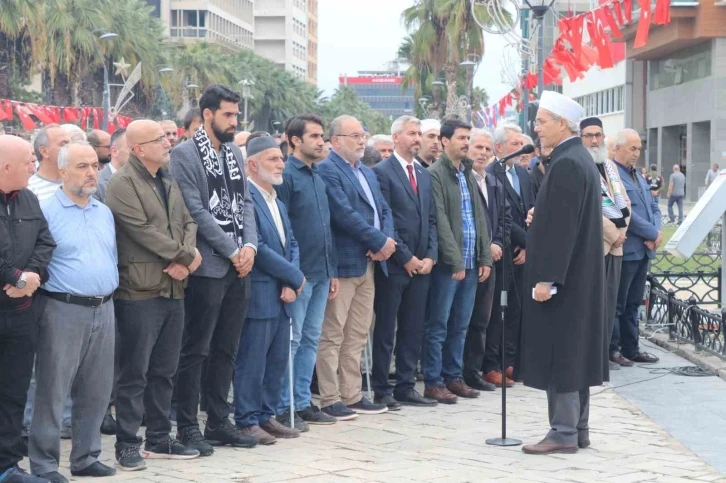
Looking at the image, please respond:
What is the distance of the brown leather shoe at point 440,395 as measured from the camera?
389 inches

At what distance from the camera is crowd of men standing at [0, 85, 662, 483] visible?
272 inches

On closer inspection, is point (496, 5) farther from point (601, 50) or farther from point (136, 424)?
point (136, 424)

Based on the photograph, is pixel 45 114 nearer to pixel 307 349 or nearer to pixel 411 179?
pixel 411 179

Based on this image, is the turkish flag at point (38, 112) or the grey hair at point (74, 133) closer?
the grey hair at point (74, 133)

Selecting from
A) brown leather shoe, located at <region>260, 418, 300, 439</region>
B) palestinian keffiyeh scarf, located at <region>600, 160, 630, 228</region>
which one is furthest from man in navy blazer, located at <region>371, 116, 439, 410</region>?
palestinian keffiyeh scarf, located at <region>600, 160, 630, 228</region>

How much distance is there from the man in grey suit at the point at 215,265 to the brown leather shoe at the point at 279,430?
1.29 ft

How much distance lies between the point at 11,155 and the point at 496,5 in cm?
1108

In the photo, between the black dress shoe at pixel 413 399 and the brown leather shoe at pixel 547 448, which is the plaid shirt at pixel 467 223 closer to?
the black dress shoe at pixel 413 399

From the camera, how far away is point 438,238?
999 cm

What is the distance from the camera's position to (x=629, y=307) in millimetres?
12094

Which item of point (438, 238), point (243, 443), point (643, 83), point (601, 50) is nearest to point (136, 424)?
point (243, 443)

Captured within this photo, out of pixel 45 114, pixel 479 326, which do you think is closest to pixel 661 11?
pixel 479 326

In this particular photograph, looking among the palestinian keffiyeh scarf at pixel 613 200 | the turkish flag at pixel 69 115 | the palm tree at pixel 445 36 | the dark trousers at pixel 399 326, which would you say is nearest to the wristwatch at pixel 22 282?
the dark trousers at pixel 399 326

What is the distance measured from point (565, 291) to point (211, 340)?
2356 mm
